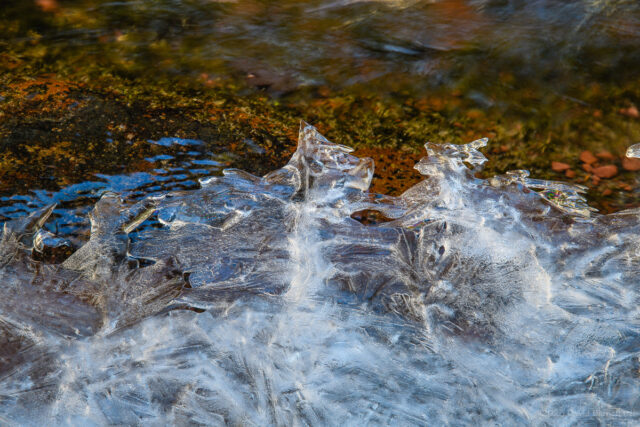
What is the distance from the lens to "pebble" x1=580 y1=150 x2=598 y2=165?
2656 millimetres

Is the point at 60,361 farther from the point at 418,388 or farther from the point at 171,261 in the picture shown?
the point at 418,388

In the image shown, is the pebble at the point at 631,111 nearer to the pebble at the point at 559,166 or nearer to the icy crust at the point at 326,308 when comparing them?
the pebble at the point at 559,166

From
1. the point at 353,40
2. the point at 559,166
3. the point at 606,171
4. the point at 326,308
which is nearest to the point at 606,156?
the point at 606,171

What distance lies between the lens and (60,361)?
6.69ft

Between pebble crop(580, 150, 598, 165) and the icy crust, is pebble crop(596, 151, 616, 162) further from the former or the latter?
the icy crust

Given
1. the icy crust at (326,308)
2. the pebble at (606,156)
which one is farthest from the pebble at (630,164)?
the icy crust at (326,308)

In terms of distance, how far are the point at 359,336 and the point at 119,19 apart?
2633 millimetres

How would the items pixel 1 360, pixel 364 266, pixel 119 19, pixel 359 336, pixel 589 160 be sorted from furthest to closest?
pixel 119 19
pixel 589 160
pixel 364 266
pixel 359 336
pixel 1 360

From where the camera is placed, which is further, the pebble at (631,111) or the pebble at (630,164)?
the pebble at (631,111)

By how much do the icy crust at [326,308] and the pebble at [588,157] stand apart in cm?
28

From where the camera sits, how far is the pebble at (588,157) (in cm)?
266

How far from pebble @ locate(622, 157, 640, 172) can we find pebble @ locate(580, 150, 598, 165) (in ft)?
0.48

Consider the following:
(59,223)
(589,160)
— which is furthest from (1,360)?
(589,160)

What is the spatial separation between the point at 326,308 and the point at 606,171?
1.72 meters
